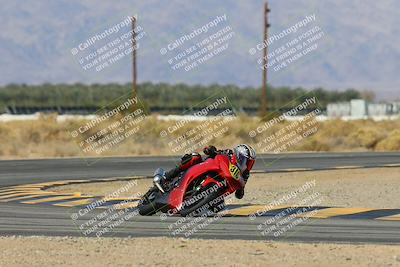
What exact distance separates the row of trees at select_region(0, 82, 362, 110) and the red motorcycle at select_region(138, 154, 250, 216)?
291 feet

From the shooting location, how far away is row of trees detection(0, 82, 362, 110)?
110375mm

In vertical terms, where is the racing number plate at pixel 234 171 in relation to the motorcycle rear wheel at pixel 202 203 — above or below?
above

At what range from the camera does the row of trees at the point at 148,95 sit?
110 meters

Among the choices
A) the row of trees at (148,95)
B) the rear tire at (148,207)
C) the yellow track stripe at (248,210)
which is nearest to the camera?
the rear tire at (148,207)

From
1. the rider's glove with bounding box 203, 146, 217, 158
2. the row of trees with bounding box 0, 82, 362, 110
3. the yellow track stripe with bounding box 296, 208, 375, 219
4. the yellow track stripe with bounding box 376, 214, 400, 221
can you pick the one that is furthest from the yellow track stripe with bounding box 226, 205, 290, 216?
the row of trees with bounding box 0, 82, 362, 110

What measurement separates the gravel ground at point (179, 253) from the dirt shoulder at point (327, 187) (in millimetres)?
7176

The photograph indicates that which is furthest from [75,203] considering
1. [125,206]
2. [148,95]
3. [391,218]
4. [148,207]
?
[148,95]

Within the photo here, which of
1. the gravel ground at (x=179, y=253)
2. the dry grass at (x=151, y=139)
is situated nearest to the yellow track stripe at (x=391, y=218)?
the gravel ground at (x=179, y=253)

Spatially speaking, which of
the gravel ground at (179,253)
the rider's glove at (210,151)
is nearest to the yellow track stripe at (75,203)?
the rider's glove at (210,151)

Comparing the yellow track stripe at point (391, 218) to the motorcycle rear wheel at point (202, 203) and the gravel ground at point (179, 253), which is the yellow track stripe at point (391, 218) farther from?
the gravel ground at point (179, 253)

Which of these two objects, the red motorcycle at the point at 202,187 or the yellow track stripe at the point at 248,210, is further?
the yellow track stripe at the point at 248,210

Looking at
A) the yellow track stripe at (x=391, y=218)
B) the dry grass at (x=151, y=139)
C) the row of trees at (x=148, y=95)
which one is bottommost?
the row of trees at (x=148, y=95)

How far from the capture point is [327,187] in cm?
2486

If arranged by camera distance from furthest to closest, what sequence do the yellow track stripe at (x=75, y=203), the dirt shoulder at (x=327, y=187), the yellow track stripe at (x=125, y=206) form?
the dirt shoulder at (x=327, y=187) < the yellow track stripe at (x=75, y=203) < the yellow track stripe at (x=125, y=206)
